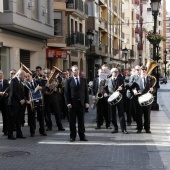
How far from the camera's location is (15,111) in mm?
11719

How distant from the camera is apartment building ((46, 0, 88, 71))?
34.2 meters

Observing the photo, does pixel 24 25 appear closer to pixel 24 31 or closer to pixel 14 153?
pixel 24 31

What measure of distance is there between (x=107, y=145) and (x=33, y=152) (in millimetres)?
1860

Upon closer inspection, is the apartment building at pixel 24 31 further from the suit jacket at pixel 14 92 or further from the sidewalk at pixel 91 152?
the sidewalk at pixel 91 152

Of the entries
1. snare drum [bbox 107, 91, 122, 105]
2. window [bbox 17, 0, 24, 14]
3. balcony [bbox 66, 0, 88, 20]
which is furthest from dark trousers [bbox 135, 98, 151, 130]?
balcony [bbox 66, 0, 88, 20]

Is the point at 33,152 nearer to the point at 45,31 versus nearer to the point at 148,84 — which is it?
the point at 148,84

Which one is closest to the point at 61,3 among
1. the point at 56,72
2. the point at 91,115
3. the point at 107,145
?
the point at 91,115

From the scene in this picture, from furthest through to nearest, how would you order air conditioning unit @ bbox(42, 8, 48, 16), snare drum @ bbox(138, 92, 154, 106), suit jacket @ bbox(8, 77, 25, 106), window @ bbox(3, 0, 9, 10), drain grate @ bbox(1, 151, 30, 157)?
air conditioning unit @ bbox(42, 8, 48, 16) < window @ bbox(3, 0, 9, 10) < snare drum @ bbox(138, 92, 154, 106) < suit jacket @ bbox(8, 77, 25, 106) < drain grate @ bbox(1, 151, 30, 157)

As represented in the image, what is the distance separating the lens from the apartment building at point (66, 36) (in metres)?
34.2

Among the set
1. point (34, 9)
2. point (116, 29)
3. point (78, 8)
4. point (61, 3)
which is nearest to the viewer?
point (34, 9)

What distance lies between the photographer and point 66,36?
35.9m

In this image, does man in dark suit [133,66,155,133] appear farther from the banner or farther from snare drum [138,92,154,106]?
the banner

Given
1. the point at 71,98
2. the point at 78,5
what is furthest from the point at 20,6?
the point at 71,98

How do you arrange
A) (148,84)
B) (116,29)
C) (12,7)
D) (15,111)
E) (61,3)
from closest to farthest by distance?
(15,111) → (148,84) → (12,7) → (61,3) → (116,29)
